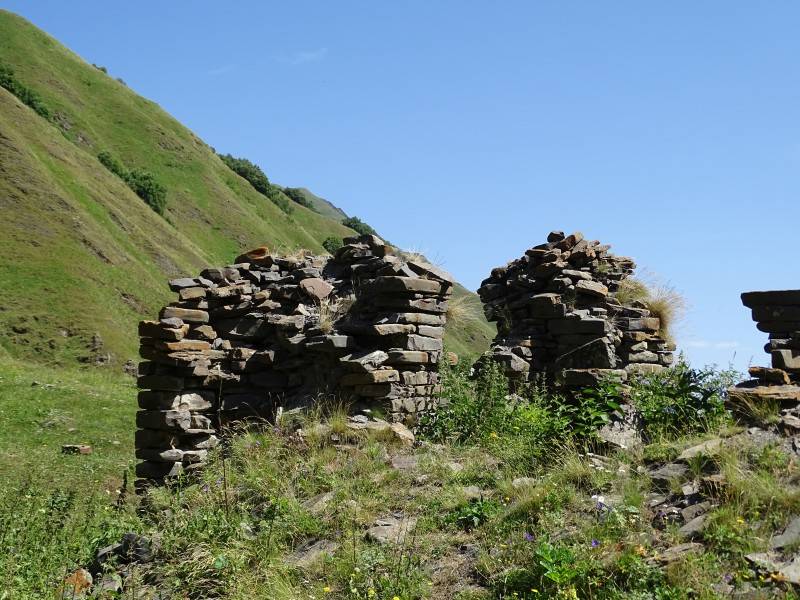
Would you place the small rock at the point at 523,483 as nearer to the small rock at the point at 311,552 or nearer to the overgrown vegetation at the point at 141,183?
the small rock at the point at 311,552

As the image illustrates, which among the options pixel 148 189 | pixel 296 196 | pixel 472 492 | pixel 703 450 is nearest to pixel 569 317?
pixel 472 492

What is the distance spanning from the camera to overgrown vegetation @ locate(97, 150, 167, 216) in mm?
67062

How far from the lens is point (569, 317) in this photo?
1065 centimetres

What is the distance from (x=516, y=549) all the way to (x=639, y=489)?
111 centimetres

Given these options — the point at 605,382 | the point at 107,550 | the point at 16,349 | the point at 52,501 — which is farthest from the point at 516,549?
the point at 16,349

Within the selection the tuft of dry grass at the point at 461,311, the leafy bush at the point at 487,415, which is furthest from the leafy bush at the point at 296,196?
the leafy bush at the point at 487,415

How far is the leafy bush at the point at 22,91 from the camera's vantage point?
6450 centimetres

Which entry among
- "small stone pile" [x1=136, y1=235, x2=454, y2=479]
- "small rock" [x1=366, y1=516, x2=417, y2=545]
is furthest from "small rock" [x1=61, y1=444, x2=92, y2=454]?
"small rock" [x1=366, y1=516, x2=417, y2=545]

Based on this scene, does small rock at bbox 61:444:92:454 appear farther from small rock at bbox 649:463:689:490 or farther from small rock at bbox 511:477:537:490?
small rock at bbox 649:463:689:490

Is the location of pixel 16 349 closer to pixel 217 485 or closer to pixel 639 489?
pixel 217 485

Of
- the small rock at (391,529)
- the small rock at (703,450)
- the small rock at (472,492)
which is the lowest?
the small rock at (391,529)

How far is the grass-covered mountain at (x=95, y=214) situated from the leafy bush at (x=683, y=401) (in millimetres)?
3955

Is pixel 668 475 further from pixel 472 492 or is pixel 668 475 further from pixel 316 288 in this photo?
pixel 316 288

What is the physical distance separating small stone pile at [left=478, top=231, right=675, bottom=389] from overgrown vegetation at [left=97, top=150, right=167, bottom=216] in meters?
60.6
